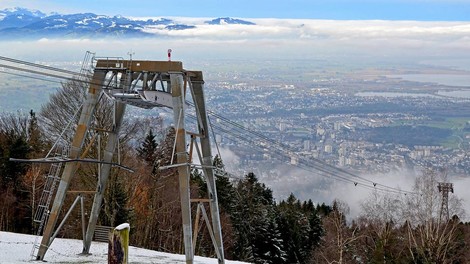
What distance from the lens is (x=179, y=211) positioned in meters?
50.5

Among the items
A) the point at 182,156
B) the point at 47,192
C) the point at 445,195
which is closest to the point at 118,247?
the point at 182,156

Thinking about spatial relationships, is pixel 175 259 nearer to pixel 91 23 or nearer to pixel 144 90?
pixel 144 90

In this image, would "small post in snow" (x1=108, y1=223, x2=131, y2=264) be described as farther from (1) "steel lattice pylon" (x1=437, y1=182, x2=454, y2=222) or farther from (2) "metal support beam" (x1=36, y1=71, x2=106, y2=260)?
(1) "steel lattice pylon" (x1=437, y1=182, x2=454, y2=222)

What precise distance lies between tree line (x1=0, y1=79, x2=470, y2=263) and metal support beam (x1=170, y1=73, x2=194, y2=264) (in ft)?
45.5

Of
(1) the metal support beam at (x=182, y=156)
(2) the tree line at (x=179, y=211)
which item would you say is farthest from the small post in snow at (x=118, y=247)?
(2) the tree line at (x=179, y=211)

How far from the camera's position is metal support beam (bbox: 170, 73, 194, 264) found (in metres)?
20.4

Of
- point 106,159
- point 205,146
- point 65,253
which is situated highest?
point 205,146

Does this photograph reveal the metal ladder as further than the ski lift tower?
Yes

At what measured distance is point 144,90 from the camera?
70.0 feet

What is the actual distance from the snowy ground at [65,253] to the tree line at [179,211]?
30.0ft

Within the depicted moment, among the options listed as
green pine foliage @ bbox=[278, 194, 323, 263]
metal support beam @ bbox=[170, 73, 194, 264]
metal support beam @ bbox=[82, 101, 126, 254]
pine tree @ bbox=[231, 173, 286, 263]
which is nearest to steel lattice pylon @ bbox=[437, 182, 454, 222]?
pine tree @ bbox=[231, 173, 286, 263]

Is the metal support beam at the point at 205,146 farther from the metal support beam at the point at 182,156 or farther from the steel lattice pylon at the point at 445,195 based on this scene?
the steel lattice pylon at the point at 445,195

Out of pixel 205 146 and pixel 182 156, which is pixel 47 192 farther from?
pixel 205 146

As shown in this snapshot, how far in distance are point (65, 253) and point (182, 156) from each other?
6318 mm
